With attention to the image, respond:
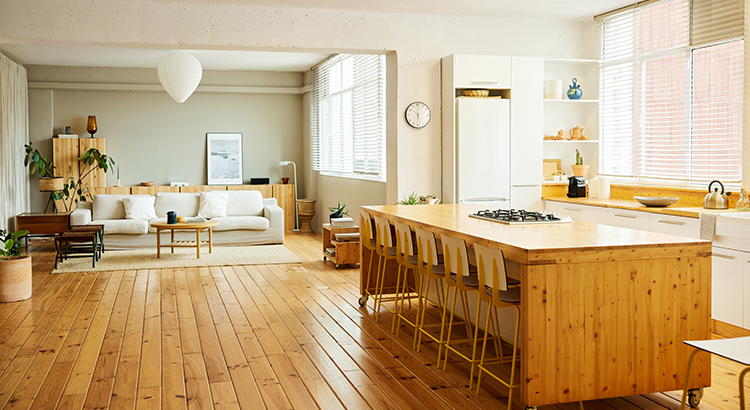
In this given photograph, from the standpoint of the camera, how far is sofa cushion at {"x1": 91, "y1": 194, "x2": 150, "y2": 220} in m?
9.23

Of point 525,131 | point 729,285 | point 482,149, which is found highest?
point 525,131

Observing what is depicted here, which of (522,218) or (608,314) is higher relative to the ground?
(522,218)

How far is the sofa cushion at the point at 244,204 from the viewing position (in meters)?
9.98

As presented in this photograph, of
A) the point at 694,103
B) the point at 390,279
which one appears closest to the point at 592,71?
the point at 694,103

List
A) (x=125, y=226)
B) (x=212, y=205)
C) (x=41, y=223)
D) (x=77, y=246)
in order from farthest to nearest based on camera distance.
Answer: (x=212, y=205) → (x=41, y=223) → (x=125, y=226) → (x=77, y=246)

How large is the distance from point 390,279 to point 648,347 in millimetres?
2763

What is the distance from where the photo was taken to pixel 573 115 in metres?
7.27

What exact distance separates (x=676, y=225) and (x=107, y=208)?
7.70 metres

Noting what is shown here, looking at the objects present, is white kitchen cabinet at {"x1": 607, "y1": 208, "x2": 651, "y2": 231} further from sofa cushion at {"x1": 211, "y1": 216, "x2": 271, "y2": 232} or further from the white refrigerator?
sofa cushion at {"x1": 211, "y1": 216, "x2": 271, "y2": 232}

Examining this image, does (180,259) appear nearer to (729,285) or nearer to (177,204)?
(177,204)

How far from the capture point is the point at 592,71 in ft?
23.5

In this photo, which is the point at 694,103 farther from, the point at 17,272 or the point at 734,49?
the point at 17,272

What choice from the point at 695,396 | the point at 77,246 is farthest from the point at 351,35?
the point at 695,396

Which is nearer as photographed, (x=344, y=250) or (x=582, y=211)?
(x=582, y=211)
